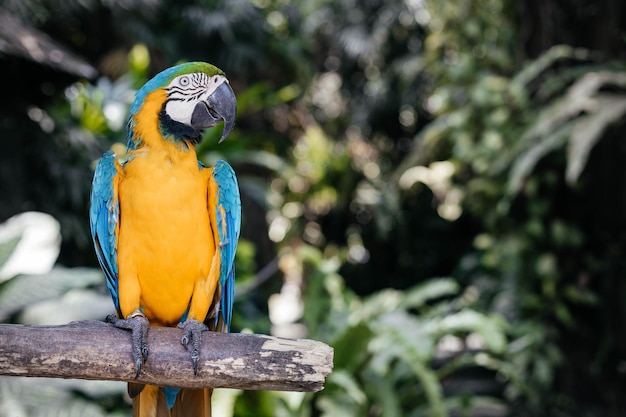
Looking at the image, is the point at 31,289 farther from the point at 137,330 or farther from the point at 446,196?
the point at 446,196

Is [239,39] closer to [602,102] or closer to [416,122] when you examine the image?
[416,122]

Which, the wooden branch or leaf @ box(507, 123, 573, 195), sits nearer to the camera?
the wooden branch

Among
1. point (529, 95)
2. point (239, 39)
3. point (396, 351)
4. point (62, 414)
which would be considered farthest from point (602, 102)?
point (239, 39)

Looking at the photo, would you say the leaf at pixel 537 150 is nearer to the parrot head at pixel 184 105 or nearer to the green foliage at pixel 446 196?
the green foliage at pixel 446 196

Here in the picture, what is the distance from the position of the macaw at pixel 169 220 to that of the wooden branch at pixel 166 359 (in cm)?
3

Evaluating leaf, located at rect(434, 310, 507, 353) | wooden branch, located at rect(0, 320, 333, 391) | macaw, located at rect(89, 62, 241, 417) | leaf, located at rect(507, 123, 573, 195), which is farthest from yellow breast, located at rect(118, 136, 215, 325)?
leaf, located at rect(507, 123, 573, 195)

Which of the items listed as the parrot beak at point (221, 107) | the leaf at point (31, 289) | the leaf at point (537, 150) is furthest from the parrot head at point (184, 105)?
the leaf at point (537, 150)

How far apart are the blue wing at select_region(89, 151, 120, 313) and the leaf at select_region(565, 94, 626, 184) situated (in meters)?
2.24

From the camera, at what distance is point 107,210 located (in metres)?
1.47

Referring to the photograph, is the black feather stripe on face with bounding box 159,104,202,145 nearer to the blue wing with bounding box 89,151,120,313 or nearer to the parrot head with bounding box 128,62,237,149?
the parrot head with bounding box 128,62,237,149

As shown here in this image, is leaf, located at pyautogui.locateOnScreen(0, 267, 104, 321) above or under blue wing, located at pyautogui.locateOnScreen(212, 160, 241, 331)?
above

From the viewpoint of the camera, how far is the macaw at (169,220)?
1.36 metres

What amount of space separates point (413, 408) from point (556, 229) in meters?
1.30

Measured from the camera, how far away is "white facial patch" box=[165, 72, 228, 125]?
4.38ft
